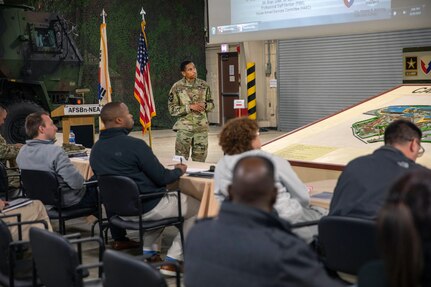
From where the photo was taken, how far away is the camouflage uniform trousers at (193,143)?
8.09 metres

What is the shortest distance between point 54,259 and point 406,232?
1824 millimetres

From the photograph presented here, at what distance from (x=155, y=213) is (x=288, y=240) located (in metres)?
3.04

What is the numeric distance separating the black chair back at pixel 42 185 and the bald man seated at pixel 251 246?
333cm

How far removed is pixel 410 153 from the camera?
3.51 meters

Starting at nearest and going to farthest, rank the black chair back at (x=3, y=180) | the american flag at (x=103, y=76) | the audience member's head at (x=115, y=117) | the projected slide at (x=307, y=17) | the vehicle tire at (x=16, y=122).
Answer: the audience member's head at (x=115, y=117) < the black chair back at (x=3, y=180) < the projected slide at (x=307, y=17) < the american flag at (x=103, y=76) < the vehicle tire at (x=16, y=122)

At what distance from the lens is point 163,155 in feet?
40.8

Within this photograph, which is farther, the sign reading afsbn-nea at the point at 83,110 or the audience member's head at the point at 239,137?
the sign reading afsbn-nea at the point at 83,110

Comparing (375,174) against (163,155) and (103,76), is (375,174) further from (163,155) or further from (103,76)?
(163,155)

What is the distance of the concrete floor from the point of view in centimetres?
579

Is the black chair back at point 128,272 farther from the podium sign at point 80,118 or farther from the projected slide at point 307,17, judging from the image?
the podium sign at point 80,118

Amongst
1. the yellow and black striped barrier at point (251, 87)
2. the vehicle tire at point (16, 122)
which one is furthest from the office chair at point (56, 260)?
the vehicle tire at point (16, 122)

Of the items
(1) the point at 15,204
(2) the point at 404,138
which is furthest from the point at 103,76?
(2) the point at 404,138

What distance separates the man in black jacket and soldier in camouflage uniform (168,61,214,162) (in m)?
2.74

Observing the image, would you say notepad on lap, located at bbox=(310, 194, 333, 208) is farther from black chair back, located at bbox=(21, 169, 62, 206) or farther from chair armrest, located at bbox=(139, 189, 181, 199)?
black chair back, located at bbox=(21, 169, 62, 206)
